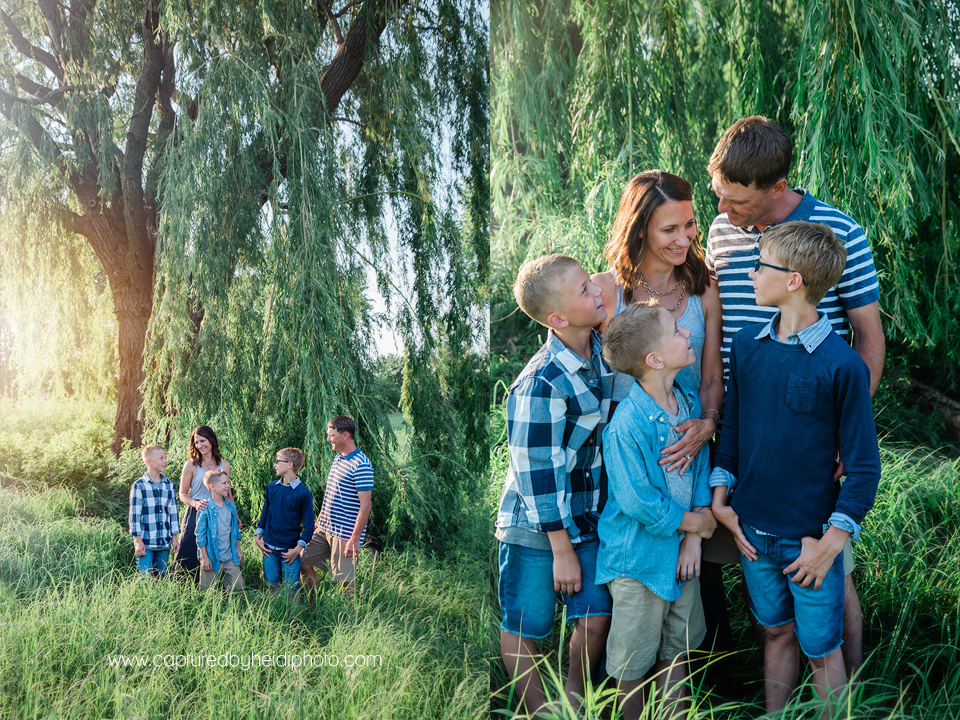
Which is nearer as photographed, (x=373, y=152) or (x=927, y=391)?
(x=373, y=152)

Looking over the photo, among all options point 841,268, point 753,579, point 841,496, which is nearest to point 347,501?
point 753,579

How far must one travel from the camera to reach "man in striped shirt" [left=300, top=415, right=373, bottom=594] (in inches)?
65.5

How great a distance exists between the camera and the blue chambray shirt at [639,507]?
1455mm

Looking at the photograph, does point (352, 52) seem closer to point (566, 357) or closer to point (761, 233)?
point (566, 357)

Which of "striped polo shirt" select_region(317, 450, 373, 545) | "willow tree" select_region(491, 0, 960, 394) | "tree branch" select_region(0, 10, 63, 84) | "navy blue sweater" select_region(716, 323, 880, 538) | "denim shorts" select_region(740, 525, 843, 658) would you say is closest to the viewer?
"navy blue sweater" select_region(716, 323, 880, 538)

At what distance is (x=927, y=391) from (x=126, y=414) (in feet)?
12.7

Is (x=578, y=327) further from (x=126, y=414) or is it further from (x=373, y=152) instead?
(x=126, y=414)

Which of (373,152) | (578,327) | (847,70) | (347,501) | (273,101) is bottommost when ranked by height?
(347,501)

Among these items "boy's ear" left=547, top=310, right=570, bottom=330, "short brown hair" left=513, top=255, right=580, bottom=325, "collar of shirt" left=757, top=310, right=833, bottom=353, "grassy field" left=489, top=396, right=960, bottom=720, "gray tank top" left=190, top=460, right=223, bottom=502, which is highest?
"short brown hair" left=513, top=255, right=580, bottom=325

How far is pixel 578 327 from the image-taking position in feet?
5.04

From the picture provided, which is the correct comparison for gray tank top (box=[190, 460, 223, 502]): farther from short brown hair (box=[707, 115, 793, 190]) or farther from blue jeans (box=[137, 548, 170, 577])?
short brown hair (box=[707, 115, 793, 190])

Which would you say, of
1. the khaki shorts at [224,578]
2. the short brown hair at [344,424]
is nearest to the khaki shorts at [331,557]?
the khaki shorts at [224,578]

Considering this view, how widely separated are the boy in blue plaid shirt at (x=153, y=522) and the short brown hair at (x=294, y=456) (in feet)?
0.99

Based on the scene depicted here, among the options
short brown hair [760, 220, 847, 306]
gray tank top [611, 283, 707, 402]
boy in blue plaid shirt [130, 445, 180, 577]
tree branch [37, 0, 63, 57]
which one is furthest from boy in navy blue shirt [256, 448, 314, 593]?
short brown hair [760, 220, 847, 306]
